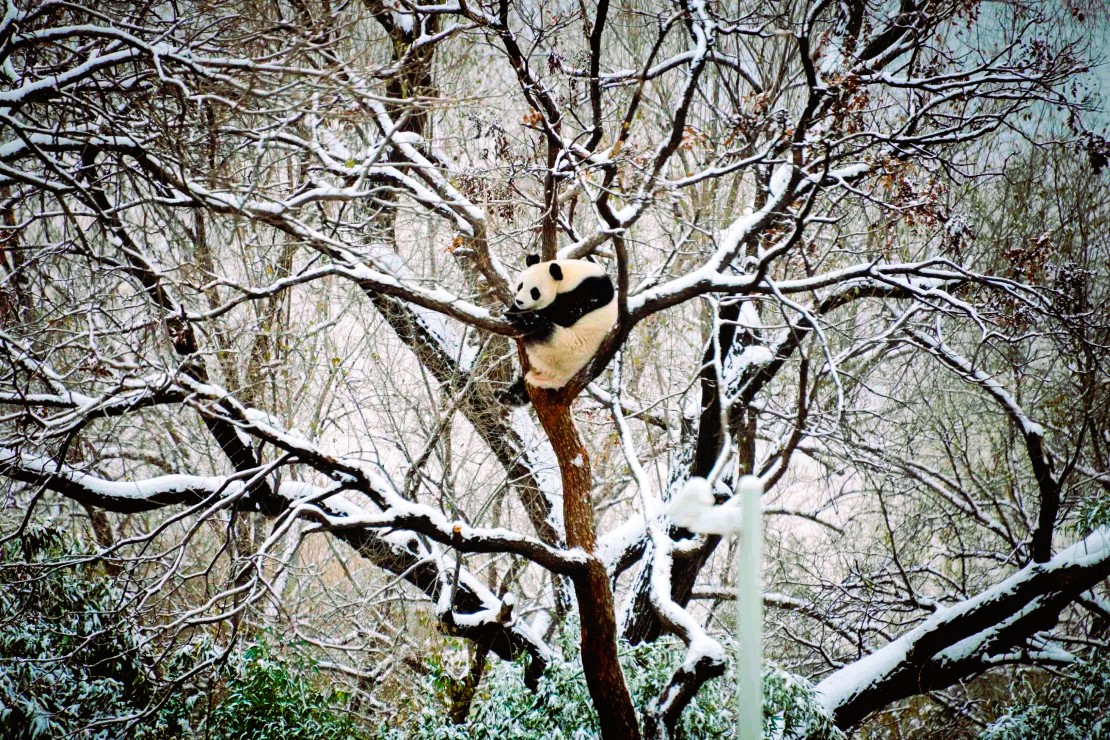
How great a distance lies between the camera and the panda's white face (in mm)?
4281

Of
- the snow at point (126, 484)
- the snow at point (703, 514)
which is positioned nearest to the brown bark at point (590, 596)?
the snow at point (126, 484)

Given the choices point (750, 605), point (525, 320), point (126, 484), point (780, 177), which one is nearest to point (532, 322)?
point (525, 320)

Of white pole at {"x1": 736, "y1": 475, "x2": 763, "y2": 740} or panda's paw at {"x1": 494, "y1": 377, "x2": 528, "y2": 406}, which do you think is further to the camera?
panda's paw at {"x1": 494, "y1": 377, "x2": 528, "y2": 406}

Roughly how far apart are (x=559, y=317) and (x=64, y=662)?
3.20 meters

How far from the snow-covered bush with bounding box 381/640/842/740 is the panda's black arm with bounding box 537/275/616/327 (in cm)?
195

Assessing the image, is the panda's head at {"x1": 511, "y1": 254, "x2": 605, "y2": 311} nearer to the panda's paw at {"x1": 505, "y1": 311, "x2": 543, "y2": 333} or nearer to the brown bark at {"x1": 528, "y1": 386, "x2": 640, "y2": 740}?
the panda's paw at {"x1": 505, "y1": 311, "x2": 543, "y2": 333}

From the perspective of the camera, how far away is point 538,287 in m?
4.29

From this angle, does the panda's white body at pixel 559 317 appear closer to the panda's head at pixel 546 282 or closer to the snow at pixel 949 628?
the panda's head at pixel 546 282

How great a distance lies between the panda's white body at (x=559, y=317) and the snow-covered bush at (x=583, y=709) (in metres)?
1.70

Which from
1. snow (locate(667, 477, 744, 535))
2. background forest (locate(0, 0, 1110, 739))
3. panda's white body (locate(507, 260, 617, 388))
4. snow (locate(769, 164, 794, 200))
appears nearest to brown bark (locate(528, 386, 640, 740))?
background forest (locate(0, 0, 1110, 739))

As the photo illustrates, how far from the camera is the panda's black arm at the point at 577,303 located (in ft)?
14.1

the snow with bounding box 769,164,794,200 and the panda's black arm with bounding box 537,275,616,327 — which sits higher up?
Result: the snow with bounding box 769,164,794,200

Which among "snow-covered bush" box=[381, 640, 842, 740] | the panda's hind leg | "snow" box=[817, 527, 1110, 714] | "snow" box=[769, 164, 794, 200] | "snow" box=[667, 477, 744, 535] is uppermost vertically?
"snow" box=[769, 164, 794, 200]

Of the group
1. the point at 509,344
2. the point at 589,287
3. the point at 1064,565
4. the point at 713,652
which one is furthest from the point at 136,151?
the point at 1064,565
